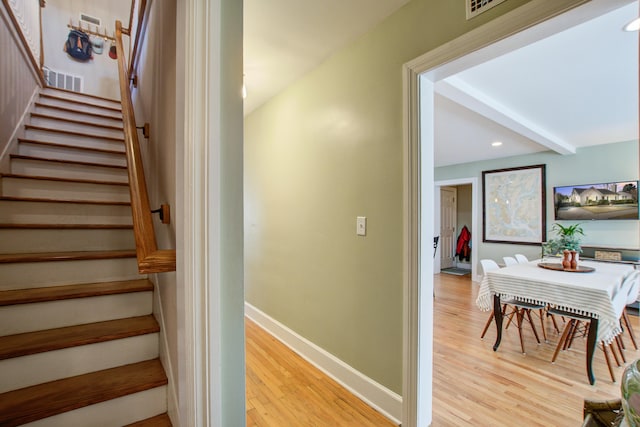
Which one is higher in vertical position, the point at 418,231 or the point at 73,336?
the point at 418,231

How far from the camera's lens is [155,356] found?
4.68 ft

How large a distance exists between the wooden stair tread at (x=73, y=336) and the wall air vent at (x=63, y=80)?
4.38 m

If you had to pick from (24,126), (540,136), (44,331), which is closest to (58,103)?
(24,126)

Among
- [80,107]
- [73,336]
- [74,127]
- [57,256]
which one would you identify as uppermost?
[80,107]

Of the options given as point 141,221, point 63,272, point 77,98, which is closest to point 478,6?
point 141,221

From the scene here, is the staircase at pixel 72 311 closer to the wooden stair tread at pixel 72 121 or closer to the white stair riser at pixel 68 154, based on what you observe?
the white stair riser at pixel 68 154

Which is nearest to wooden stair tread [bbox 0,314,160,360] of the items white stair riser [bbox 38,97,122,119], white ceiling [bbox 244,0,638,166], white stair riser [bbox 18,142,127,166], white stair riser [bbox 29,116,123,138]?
white stair riser [bbox 18,142,127,166]

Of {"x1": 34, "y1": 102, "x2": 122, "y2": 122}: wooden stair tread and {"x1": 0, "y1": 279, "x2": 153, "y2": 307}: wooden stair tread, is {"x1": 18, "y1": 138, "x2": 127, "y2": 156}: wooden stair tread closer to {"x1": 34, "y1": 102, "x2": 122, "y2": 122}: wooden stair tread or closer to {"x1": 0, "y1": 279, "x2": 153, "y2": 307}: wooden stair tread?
{"x1": 34, "y1": 102, "x2": 122, "y2": 122}: wooden stair tread

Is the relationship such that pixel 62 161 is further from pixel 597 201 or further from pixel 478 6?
pixel 597 201

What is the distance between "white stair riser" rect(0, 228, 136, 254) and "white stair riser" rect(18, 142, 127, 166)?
1038mm

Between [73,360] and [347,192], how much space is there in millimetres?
1722

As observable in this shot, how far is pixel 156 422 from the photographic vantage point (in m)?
1.23

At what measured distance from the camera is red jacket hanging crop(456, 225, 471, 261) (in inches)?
284

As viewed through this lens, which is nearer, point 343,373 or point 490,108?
point 343,373
